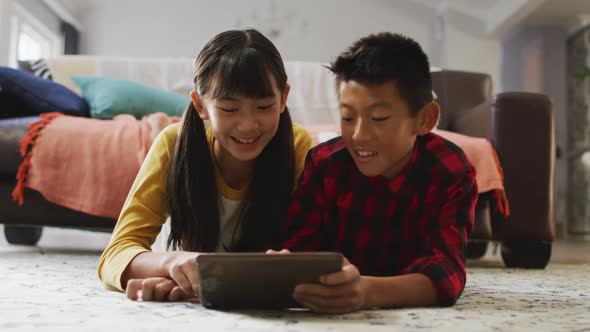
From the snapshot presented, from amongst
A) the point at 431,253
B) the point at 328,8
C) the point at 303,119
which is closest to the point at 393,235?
the point at 431,253

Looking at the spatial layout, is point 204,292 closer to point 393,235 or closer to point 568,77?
point 393,235

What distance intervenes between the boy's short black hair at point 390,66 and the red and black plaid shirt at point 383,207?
0.11m

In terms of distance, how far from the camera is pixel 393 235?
1.12 m

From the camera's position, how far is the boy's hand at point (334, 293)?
32.3 inches

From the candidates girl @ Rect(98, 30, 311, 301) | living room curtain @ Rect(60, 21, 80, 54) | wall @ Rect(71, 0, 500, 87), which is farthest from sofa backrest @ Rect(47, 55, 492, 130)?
wall @ Rect(71, 0, 500, 87)

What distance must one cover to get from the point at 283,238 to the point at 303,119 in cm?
147

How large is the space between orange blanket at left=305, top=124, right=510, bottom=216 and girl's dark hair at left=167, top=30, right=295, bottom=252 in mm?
608

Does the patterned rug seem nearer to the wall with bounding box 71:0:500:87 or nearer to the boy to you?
the boy

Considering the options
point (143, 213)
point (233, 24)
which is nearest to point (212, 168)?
point (143, 213)

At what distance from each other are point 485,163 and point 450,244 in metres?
0.91

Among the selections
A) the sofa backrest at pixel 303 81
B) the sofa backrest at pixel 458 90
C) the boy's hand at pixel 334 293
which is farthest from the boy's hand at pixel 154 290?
the sofa backrest at pixel 458 90

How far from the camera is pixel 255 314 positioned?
85 cm

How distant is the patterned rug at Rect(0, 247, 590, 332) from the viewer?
77 centimetres

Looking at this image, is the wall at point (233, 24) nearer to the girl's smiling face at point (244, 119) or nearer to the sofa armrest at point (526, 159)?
the sofa armrest at point (526, 159)
